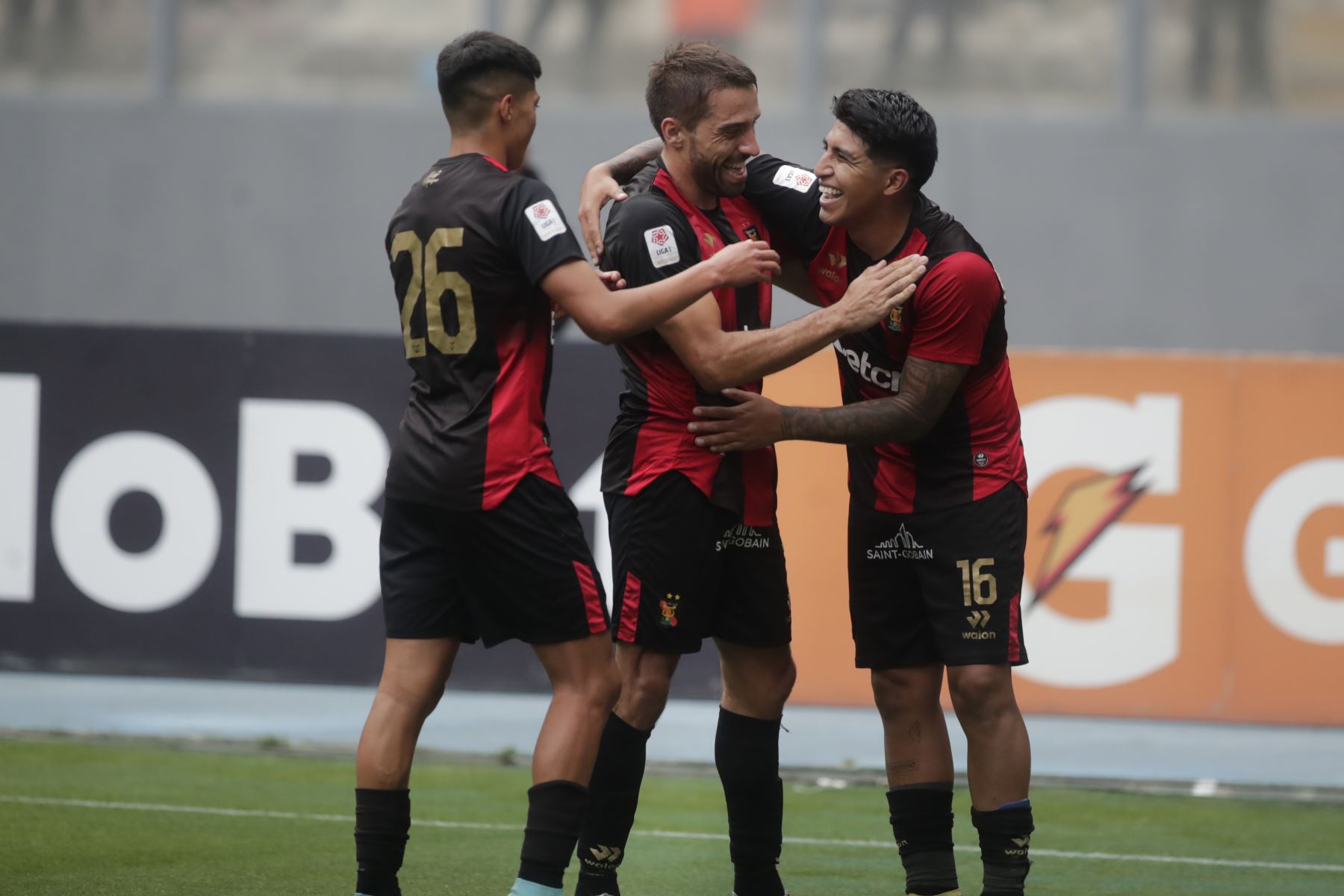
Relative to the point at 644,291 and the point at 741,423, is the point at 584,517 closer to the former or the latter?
the point at 741,423

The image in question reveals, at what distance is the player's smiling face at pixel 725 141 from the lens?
4.47 meters

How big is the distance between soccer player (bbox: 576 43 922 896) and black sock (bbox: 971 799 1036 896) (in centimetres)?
54

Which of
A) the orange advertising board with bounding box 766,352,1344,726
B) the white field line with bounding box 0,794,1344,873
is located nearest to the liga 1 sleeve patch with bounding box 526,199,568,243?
the white field line with bounding box 0,794,1344,873

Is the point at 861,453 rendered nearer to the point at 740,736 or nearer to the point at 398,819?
the point at 740,736

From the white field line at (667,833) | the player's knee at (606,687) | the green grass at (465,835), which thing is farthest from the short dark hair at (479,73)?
the white field line at (667,833)

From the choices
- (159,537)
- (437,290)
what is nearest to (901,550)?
(437,290)

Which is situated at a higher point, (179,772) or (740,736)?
(740,736)

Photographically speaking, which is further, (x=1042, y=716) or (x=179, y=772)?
(x=1042, y=716)

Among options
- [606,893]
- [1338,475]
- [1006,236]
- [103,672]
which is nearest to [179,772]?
[103,672]

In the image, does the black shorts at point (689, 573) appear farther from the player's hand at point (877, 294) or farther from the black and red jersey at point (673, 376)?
the player's hand at point (877, 294)

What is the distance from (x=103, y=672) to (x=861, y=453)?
16.7 feet

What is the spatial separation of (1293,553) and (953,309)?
13.6 ft

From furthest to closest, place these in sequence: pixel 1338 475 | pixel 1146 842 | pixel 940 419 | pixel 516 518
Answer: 1. pixel 1338 475
2. pixel 1146 842
3. pixel 940 419
4. pixel 516 518

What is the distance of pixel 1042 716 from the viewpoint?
320 inches
